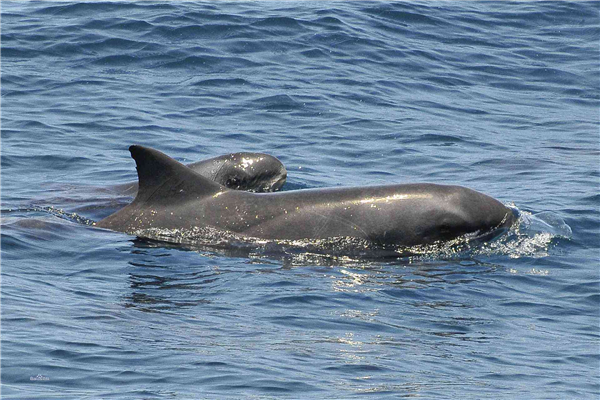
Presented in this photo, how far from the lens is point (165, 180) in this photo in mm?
13336

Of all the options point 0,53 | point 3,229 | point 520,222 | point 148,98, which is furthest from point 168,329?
point 0,53

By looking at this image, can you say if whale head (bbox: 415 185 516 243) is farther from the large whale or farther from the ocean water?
the ocean water

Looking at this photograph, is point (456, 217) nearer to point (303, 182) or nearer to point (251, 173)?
point (251, 173)

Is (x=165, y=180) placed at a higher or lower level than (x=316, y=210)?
higher

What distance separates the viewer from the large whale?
13117 mm

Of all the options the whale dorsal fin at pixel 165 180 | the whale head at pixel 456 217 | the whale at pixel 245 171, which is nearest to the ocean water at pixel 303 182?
the whale head at pixel 456 217

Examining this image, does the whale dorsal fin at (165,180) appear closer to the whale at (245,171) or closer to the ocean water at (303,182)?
the ocean water at (303,182)

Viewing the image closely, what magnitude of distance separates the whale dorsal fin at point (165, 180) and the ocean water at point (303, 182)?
2.26 feet

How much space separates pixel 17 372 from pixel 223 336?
2.03 m

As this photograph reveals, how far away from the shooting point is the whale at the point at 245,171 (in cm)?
1551

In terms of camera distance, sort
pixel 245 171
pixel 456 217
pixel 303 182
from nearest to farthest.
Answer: pixel 456 217, pixel 245 171, pixel 303 182

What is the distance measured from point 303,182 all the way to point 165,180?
15.0ft

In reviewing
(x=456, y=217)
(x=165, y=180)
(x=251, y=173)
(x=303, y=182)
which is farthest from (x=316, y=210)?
(x=303, y=182)

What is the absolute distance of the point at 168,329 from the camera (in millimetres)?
9688
